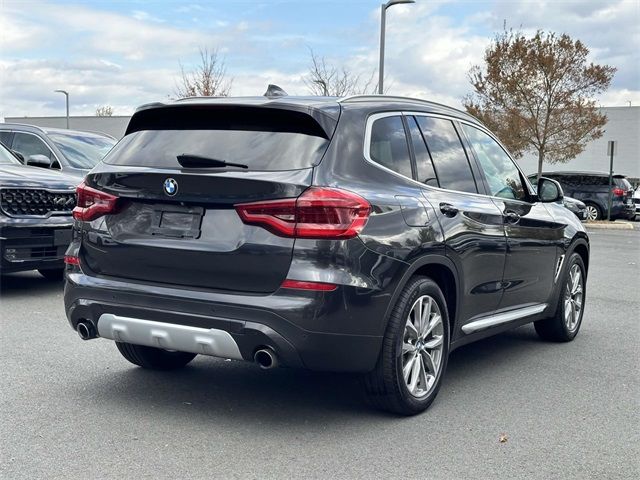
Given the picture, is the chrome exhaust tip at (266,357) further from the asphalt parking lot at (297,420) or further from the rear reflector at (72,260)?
the rear reflector at (72,260)

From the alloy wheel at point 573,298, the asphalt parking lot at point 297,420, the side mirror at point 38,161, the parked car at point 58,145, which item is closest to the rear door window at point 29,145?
the parked car at point 58,145

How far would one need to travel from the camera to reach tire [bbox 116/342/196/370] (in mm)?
5355

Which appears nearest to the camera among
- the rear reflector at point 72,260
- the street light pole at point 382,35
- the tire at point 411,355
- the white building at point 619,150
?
the tire at point 411,355

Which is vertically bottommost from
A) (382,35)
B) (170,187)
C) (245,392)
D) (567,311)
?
(245,392)

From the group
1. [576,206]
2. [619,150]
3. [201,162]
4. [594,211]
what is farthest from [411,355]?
[619,150]

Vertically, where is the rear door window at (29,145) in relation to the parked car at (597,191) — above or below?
above

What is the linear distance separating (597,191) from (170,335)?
2537cm

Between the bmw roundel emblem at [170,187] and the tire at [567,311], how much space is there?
3.72 meters

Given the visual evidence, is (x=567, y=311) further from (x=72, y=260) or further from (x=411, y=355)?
(x=72, y=260)

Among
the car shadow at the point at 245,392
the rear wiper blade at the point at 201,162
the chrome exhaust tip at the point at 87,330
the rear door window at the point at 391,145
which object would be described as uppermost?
the rear door window at the point at 391,145

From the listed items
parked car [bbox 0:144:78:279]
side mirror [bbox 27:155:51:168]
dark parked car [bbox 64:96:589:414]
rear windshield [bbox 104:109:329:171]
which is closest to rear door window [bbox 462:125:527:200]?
dark parked car [bbox 64:96:589:414]

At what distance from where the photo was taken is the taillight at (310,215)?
4.06 metres

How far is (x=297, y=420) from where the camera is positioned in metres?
4.56

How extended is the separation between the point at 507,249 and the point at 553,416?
1.33 meters
